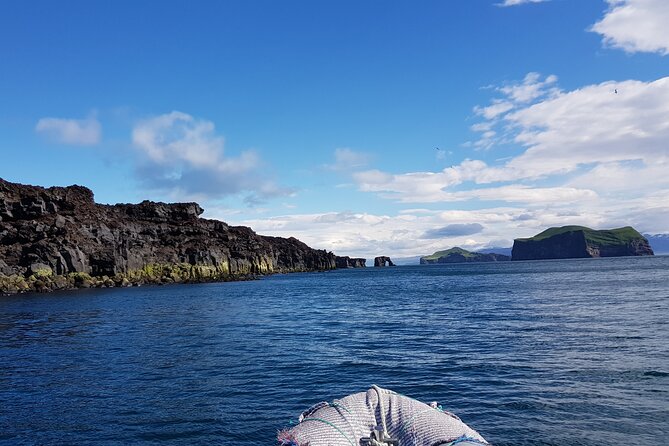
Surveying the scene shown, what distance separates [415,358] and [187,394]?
10.6 metres

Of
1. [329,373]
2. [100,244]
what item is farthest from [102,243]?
[329,373]

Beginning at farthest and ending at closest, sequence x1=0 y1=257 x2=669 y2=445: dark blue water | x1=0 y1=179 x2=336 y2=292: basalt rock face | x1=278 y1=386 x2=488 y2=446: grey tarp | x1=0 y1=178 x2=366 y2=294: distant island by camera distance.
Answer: x1=0 y1=179 x2=336 y2=292: basalt rock face → x1=0 y1=178 x2=366 y2=294: distant island → x1=0 y1=257 x2=669 y2=445: dark blue water → x1=278 y1=386 x2=488 y2=446: grey tarp

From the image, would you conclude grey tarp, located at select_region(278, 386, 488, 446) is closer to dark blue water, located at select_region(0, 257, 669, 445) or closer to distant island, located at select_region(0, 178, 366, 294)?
dark blue water, located at select_region(0, 257, 669, 445)

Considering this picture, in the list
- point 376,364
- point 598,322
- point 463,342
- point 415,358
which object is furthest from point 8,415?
point 598,322

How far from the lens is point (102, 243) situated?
371 feet

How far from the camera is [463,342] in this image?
27156mm

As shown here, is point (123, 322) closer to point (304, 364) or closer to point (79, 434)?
point (304, 364)

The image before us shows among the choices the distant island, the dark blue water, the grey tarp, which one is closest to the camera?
the grey tarp

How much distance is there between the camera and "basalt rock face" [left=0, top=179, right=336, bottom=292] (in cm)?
9356

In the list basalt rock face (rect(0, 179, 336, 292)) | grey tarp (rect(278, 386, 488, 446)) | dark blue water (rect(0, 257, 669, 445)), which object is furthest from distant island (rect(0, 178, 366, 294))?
grey tarp (rect(278, 386, 488, 446))

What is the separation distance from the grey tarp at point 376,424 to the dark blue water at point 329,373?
4814 millimetres

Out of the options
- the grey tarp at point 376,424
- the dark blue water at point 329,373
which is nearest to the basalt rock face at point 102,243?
the dark blue water at point 329,373

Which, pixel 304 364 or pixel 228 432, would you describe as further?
pixel 304 364

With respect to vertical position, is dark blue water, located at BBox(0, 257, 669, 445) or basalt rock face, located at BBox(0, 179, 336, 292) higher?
basalt rock face, located at BBox(0, 179, 336, 292)
